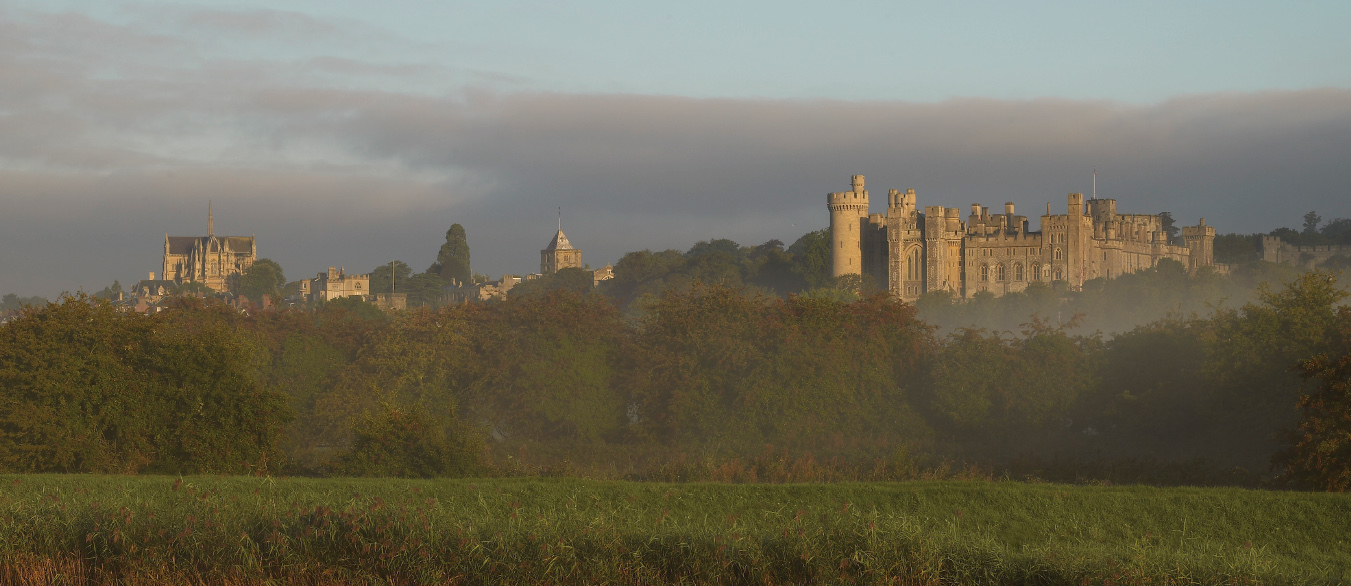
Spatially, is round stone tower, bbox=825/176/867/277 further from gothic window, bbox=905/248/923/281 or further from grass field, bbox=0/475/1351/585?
grass field, bbox=0/475/1351/585

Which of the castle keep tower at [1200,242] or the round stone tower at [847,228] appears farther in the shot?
the castle keep tower at [1200,242]

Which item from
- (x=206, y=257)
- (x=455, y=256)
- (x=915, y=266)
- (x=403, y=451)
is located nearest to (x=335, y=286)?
Result: (x=455, y=256)

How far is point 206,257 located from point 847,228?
103673 millimetres

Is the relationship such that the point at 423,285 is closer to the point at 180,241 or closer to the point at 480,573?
the point at 180,241

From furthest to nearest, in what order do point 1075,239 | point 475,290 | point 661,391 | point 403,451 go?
point 475,290 → point 1075,239 → point 661,391 → point 403,451

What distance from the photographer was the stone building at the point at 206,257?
6639 inches

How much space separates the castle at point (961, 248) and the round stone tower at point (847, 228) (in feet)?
0.23

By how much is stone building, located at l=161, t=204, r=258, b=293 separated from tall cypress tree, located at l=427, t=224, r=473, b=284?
122ft

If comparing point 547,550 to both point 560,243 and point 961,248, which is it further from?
point 560,243

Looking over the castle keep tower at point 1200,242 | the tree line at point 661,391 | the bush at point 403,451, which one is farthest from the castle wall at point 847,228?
the bush at point 403,451

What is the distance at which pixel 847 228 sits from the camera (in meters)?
100

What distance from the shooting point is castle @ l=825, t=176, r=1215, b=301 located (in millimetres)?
96875

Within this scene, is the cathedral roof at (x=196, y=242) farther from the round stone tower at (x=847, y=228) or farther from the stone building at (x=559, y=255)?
the round stone tower at (x=847, y=228)

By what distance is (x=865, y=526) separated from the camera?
14.2 m
